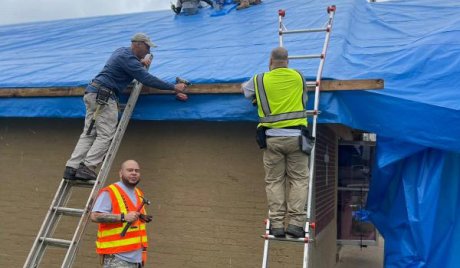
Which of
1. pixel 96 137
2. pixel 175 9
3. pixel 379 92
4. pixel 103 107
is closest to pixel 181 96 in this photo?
pixel 103 107

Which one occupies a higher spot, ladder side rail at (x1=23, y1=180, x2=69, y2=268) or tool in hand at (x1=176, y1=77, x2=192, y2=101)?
tool in hand at (x1=176, y1=77, x2=192, y2=101)

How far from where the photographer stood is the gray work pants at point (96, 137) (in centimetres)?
455

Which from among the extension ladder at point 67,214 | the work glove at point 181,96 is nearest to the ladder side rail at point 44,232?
the extension ladder at point 67,214

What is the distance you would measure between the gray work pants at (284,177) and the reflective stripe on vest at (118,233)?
3.75ft

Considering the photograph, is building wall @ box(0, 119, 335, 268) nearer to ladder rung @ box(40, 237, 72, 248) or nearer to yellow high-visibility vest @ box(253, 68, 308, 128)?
yellow high-visibility vest @ box(253, 68, 308, 128)

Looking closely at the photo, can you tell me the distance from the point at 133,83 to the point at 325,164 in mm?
2955

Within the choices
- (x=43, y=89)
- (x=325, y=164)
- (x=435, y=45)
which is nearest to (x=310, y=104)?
(x=435, y=45)

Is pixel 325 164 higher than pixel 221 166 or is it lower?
higher

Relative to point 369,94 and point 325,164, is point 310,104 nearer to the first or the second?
point 369,94

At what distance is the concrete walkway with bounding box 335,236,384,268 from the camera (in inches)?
325

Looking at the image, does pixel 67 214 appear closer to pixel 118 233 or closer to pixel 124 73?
pixel 118 233

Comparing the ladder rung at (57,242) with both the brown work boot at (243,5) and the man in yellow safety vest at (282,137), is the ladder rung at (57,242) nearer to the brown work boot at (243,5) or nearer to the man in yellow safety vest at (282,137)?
the man in yellow safety vest at (282,137)

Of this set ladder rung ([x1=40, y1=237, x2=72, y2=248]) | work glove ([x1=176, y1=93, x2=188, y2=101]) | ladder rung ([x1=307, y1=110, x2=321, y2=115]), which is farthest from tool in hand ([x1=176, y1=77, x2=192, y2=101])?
ladder rung ([x1=40, y1=237, x2=72, y2=248])

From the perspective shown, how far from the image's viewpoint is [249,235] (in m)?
5.04
